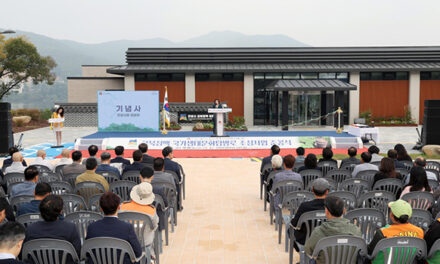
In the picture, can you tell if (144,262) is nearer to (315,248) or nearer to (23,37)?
(315,248)

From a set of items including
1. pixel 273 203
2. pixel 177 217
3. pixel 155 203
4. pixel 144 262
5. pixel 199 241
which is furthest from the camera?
pixel 177 217

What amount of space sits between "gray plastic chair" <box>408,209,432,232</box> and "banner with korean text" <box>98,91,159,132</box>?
1879cm

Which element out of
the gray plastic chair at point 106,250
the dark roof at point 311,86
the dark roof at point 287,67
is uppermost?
the dark roof at point 287,67

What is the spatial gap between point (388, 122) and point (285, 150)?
55.1ft

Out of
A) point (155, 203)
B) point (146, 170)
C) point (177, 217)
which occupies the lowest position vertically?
point (177, 217)

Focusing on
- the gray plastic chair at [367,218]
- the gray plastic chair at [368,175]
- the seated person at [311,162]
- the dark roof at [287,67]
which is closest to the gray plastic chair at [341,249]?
the gray plastic chair at [367,218]

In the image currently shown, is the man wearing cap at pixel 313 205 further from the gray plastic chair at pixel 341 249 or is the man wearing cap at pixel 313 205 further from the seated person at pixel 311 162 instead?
the seated person at pixel 311 162

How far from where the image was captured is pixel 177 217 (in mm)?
9023

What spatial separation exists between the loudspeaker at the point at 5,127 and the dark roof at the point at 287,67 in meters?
15.6

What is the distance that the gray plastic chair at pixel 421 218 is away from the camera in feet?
17.7

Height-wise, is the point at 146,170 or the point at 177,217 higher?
the point at 146,170

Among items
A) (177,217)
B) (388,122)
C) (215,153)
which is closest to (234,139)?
(215,153)

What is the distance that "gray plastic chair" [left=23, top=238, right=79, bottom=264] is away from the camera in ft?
14.1

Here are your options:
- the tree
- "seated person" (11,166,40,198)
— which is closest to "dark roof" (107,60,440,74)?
the tree
